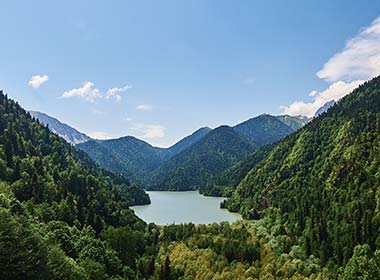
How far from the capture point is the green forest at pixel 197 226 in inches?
1732

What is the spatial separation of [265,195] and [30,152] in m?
88.0

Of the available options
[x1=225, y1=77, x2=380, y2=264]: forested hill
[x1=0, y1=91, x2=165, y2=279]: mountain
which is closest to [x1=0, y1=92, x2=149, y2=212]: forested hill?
[x1=0, y1=91, x2=165, y2=279]: mountain

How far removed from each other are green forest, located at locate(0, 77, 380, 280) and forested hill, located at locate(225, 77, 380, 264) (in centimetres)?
40

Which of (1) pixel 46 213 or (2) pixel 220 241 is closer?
(1) pixel 46 213

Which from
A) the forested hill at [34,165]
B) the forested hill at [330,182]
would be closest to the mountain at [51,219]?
the forested hill at [34,165]

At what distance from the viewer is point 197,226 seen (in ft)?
333

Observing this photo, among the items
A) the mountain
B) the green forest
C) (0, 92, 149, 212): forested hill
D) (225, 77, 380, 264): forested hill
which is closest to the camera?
the mountain

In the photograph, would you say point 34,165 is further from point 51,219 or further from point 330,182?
point 330,182

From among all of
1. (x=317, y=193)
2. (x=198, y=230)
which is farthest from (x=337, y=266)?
(x=317, y=193)

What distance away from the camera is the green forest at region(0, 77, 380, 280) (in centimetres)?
4399

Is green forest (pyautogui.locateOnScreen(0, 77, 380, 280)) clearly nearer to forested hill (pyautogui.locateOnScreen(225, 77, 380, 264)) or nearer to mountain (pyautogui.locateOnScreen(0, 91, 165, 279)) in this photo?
mountain (pyautogui.locateOnScreen(0, 91, 165, 279))

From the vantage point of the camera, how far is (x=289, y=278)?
207 ft

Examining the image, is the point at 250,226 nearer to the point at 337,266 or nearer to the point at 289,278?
the point at 337,266

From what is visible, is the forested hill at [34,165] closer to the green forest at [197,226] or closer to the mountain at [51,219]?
the mountain at [51,219]
